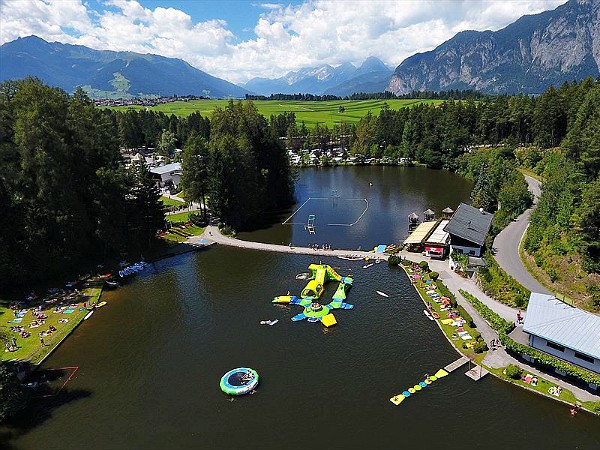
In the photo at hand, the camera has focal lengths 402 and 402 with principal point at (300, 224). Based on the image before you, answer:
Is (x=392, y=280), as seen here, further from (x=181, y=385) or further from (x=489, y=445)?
(x=181, y=385)

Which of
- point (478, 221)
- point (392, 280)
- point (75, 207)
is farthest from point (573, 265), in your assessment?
point (75, 207)

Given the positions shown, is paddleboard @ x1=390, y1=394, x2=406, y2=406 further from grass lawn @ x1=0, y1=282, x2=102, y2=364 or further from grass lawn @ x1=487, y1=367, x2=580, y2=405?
grass lawn @ x1=0, y1=282, x2=102, y2=364

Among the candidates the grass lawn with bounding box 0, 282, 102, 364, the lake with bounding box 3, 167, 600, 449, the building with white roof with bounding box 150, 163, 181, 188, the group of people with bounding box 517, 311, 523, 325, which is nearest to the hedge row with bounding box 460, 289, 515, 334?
the group of people with bounding box 517, 311, 523, 325

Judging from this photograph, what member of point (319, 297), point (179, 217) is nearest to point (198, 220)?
point (179, 217)

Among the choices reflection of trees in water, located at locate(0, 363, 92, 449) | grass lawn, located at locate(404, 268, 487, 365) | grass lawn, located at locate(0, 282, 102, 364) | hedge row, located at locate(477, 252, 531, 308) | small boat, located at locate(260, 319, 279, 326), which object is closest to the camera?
reflection of trees in water, located at locate(0, 363, 92, 449)

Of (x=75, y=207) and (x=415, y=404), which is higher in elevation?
(x=75, y=207)

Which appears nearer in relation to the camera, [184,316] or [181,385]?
[181,385]
